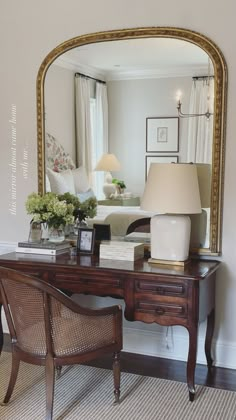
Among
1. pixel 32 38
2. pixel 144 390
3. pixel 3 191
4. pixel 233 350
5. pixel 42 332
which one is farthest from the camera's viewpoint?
pixel 3 191

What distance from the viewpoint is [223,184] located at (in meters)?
3.20

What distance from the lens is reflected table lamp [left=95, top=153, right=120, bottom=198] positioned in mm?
3490

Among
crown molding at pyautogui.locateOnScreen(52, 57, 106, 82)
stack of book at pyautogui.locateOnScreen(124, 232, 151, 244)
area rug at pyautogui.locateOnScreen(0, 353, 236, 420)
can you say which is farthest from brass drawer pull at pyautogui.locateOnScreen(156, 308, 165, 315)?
crown molding at pyautogui.locateOnScreen(52, 57, 106, 82)

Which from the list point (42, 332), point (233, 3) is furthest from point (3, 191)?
point (233, 3)

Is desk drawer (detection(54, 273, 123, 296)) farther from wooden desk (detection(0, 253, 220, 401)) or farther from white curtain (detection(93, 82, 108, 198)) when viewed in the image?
white curtain (detection(93, 82, 108, 198))

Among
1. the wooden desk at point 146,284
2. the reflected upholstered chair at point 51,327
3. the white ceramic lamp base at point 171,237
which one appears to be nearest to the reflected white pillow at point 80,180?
the wooden desk at point 146,284

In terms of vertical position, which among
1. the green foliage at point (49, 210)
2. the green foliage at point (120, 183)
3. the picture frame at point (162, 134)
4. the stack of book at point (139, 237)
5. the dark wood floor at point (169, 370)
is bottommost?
the dark wood floor at point (169, 370)

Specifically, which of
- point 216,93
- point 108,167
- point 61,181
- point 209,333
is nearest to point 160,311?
point 209,333

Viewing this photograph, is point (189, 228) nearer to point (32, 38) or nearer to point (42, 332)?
point (42, 332)

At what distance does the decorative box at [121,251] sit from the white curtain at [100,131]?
1.60 ft

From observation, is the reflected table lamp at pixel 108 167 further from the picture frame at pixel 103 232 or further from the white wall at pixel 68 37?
the white wall at pixel 68 37

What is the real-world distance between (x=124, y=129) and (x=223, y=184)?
31.3 inches

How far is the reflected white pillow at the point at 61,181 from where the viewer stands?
3.61 m

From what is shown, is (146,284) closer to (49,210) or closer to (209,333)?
(209,333)
